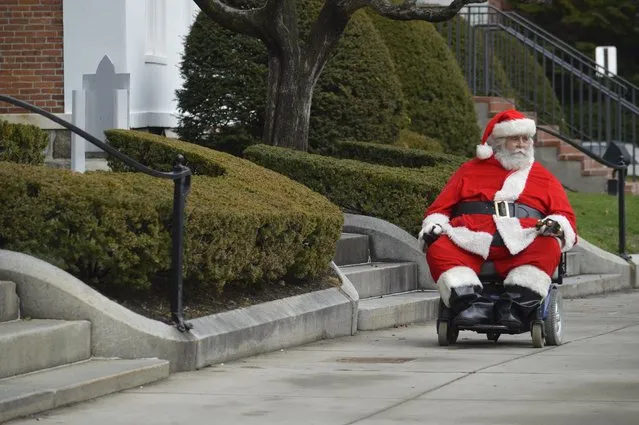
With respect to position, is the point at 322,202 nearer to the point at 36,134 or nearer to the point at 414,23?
the point at 36,134

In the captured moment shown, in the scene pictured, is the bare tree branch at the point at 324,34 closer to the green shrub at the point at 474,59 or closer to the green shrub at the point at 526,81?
the green shrub at the point at 474,59

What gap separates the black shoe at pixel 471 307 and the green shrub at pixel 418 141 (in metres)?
7.98

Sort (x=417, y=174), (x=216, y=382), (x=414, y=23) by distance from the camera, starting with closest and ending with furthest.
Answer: (x=216, y=382) → (x=417, y=174) → (x=414, y=23)

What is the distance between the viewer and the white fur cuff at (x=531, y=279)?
9.27m

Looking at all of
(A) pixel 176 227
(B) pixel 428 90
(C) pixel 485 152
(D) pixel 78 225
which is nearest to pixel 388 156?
(B) pixel 428 90

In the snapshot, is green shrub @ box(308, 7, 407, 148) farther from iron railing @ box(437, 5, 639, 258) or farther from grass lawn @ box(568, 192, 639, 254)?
iron railing @ box(437, 5, 639, 258)

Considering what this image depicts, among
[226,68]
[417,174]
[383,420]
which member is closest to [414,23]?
[226,68]

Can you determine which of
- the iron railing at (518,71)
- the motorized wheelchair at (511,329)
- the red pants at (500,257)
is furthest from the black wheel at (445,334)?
the iron railing at (518,71)

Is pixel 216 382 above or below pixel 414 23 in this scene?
below

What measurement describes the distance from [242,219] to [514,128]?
1896 mm

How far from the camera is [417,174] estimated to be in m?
13.3

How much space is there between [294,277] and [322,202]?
0.76 meters

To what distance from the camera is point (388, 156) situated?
14852 mm

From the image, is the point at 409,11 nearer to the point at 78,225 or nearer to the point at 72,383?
the point at 78,225
